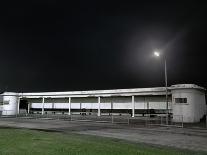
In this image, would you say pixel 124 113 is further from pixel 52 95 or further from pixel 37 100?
pixel 37 100

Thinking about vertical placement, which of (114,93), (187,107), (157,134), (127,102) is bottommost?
(157,134)

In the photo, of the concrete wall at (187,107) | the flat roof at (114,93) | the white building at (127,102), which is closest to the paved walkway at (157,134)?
the concrete wall at (187,107)

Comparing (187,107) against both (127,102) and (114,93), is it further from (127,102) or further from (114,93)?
(127,102)

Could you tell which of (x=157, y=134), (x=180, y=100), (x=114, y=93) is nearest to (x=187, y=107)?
(x=180, y=100)

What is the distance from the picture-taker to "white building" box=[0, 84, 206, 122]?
36406mm

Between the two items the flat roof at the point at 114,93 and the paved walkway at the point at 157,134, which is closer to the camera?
the paved walkway at the point at 157,134

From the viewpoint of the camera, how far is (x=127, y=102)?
60.3 m

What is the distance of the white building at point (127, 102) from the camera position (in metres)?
36.4

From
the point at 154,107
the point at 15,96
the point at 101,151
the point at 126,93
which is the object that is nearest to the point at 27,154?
the point at 101,151

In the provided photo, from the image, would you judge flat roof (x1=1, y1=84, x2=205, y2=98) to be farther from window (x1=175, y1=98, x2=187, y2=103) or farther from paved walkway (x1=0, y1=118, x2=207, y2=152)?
paved walkway (x1=0, y1=118, x2=207, y2=152)

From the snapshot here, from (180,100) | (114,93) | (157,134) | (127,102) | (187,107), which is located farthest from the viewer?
(127,102)

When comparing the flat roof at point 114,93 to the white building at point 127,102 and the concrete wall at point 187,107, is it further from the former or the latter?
the concrete wall at point 187,107

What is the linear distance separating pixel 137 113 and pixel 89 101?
13694 millimetres

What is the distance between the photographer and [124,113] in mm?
62594
